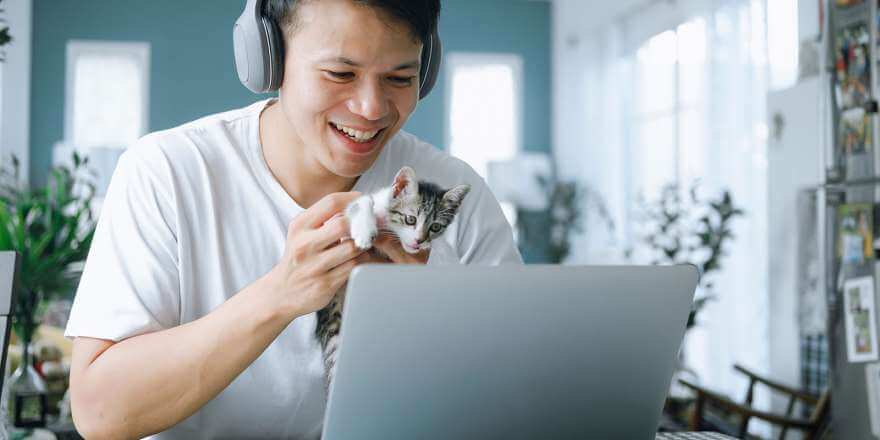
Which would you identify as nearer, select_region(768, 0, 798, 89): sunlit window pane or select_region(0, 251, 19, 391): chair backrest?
select_region(0, 251, 19, 391): chair backrest

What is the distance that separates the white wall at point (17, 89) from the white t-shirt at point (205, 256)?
5578mm

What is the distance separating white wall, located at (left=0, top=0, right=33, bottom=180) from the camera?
6008 mm

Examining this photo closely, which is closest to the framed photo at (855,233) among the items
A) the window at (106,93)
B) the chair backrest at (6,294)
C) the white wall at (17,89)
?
the chair backrest at (6,294)

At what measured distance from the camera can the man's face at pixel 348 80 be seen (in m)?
0.98

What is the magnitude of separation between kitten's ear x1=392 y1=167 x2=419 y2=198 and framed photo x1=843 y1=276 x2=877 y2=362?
6.67 feet

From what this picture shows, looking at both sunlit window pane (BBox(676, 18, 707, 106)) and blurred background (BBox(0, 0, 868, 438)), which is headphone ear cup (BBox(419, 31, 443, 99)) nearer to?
blurred background (BBox(0, 0, 868, 438))

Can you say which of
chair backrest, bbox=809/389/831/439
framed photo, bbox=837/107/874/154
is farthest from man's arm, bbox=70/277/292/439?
chair backrest, bbox=809/389/831/439

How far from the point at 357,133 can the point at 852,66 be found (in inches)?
80.2

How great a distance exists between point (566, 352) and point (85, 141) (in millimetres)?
6343

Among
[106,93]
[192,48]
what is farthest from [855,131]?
[106,93]

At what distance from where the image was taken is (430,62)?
120 cm

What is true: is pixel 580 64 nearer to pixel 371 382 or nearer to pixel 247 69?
pixel 247 69

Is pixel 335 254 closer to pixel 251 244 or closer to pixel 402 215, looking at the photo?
pixel 402 215

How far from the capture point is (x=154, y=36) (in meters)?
6.48
